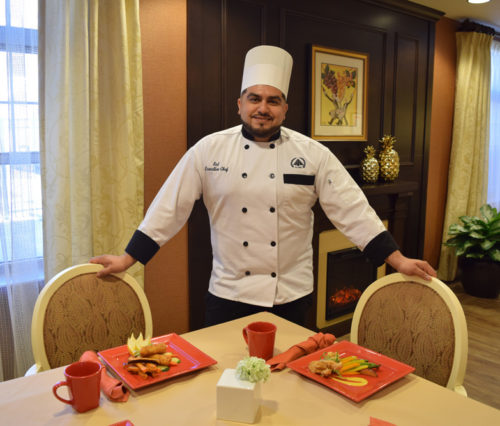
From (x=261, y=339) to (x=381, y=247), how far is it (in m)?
0.68

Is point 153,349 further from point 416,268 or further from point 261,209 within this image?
point 416,268

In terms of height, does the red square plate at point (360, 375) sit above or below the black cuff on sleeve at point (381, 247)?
below

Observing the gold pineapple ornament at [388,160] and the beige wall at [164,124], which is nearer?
the beige wall at [164,124]

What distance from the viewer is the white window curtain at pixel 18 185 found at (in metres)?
2.11

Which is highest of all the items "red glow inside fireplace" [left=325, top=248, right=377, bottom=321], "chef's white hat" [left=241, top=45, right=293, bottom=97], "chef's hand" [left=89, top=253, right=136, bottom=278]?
"chef's white hat" [left=241, top=45, right=293, bottom=97]

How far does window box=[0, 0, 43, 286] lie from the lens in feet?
6.91

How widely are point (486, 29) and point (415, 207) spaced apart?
6.66 ft

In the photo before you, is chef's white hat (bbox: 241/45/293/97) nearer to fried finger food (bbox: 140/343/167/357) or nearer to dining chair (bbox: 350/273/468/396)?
dining chair (bbox: 350/273/468/396)

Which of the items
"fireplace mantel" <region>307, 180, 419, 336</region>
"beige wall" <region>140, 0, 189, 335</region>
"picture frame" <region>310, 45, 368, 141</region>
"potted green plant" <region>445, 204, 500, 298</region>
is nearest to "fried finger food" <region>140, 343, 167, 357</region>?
"beige wall" <region>140, 0, 189, 335</region>

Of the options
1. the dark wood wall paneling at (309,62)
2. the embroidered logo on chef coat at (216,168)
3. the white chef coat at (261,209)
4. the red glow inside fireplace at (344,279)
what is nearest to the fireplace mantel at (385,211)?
the dark wood wall paneling at (309,62)

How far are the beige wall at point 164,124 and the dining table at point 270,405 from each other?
149cm

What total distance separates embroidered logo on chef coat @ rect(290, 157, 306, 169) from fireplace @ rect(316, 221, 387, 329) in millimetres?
1570

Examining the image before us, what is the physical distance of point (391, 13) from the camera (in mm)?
3857

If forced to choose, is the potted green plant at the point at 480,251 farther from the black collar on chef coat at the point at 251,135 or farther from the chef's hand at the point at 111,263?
the chef's hand at the point at 111,263
